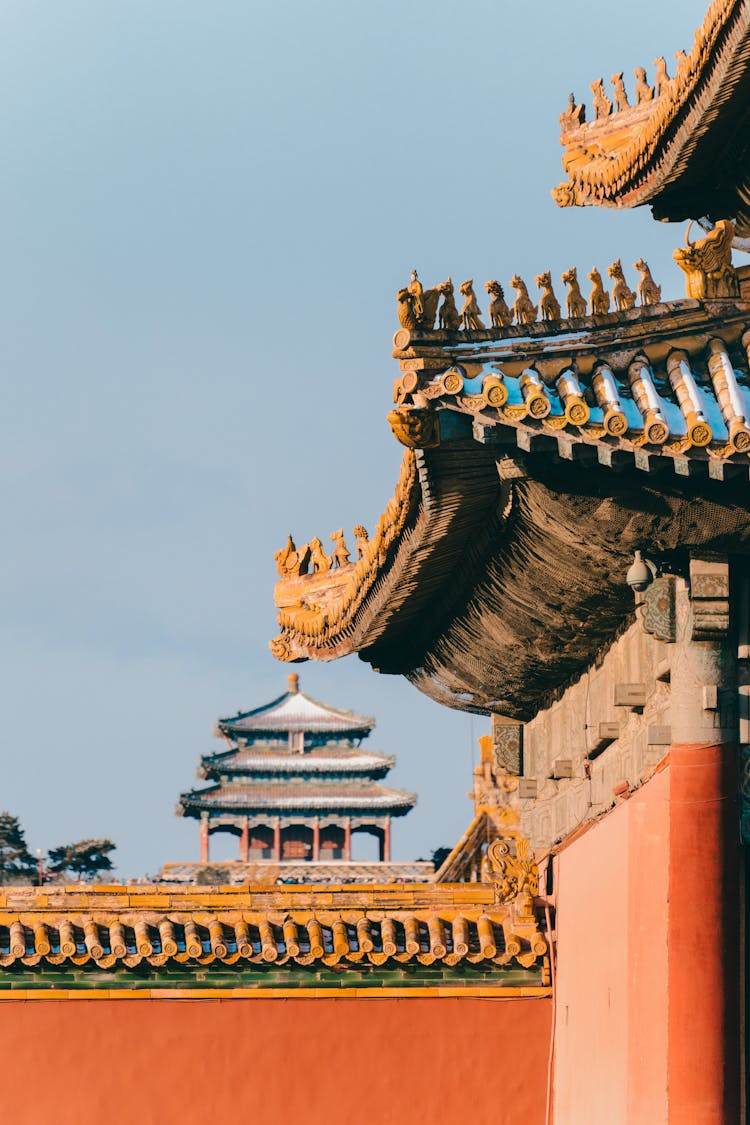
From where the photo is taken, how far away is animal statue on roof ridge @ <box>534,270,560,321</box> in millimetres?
11375

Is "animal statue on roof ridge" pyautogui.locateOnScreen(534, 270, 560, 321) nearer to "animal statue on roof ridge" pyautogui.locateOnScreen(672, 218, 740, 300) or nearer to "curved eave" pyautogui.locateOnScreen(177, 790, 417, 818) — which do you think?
"animal statue on roof ridge" pyautogui.locateOnScreen(672, 218, 740, 300)

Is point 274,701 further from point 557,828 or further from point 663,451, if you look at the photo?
point 663,451

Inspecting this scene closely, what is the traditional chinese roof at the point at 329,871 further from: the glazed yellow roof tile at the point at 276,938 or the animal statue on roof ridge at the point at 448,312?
the animal statue on roof ridge at the point at 448,312

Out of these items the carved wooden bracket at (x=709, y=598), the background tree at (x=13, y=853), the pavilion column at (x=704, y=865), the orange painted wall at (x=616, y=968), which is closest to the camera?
the pavilion column at (x=704, y=865)

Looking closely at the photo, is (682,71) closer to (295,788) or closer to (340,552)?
(340,552)

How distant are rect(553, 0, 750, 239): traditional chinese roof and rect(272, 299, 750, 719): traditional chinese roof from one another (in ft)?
4.22

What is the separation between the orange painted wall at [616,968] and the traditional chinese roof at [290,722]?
6321 cm

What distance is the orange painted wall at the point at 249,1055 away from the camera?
16.0 metres

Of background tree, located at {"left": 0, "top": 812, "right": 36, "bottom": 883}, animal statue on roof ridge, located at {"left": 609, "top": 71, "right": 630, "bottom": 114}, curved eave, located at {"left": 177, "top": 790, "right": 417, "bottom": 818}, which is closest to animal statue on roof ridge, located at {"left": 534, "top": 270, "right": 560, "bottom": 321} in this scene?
animal statue on roof ridge, located at {"left": 609, "top": 71, "right": 630, "bottom": 114}

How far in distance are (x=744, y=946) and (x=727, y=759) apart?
1.03m

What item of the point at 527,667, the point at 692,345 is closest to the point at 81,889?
the point at 527,667

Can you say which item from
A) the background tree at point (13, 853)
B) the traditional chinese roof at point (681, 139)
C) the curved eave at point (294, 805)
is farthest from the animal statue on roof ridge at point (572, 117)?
the curved eave at point (294, 805)

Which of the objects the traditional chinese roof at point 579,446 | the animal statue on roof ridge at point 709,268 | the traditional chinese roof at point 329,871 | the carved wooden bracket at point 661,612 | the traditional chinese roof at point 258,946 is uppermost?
the animal statue on roof ridge at point 709,268

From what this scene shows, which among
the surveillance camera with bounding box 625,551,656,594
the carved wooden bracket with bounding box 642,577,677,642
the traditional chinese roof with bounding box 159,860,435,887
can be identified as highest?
the surveillance camera with bounding box 625,551,656,594
